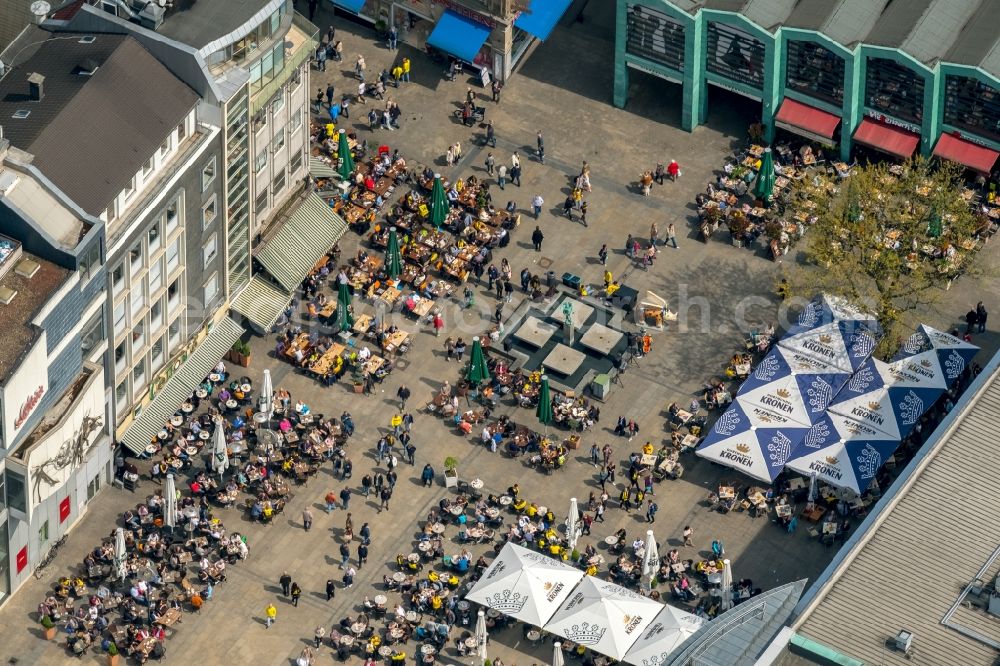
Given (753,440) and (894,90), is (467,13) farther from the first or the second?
(753,440)

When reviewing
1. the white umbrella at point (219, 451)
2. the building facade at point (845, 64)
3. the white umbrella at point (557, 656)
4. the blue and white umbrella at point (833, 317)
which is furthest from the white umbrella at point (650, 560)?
the building facade at point (845, 64)

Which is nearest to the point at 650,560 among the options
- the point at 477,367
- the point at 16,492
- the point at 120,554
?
the point at 477,367

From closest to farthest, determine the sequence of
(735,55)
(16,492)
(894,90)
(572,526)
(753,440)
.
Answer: (16,492), (572,526), (753,440), (894,90), (735,55)

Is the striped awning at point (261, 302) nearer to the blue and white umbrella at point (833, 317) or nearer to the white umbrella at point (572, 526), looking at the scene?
the white umbrella at point (572, 526)

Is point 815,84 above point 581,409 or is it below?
above

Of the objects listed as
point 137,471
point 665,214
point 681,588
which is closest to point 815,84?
point 665,214

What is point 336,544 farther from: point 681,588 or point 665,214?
point 665,214
